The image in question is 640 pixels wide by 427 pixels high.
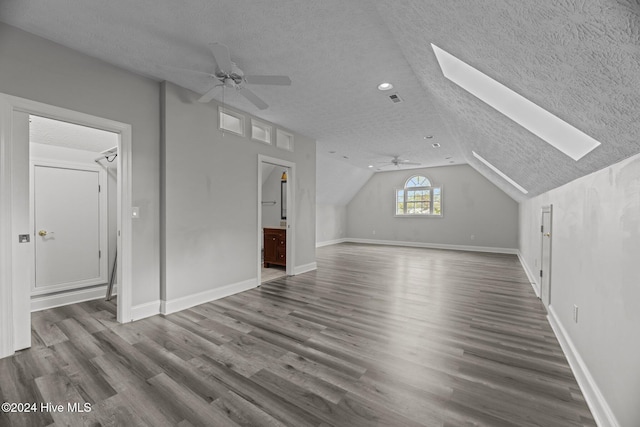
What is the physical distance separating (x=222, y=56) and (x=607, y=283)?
3199 mm

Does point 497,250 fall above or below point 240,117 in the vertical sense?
below

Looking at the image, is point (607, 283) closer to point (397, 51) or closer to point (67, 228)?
point (397, 51)

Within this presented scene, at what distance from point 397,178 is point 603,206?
8917 millimetres

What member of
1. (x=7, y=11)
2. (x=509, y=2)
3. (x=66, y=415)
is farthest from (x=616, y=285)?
(x=7, y=11)

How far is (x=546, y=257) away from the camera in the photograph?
138 inches

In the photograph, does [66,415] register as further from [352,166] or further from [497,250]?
[497,250]

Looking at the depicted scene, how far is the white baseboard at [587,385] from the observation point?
4.94ft

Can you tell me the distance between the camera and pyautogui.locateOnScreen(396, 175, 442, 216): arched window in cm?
970

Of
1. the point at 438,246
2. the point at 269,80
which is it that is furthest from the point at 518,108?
the point at 438,246

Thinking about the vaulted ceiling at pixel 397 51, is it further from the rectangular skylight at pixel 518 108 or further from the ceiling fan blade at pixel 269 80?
the ceiling fan blade at pixel 269 80

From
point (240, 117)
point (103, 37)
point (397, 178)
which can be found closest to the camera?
point (103, 37)

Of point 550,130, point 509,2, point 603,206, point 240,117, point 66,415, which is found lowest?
point 66,415

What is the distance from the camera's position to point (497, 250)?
8.62 metres

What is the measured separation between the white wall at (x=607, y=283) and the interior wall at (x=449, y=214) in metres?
7.05
